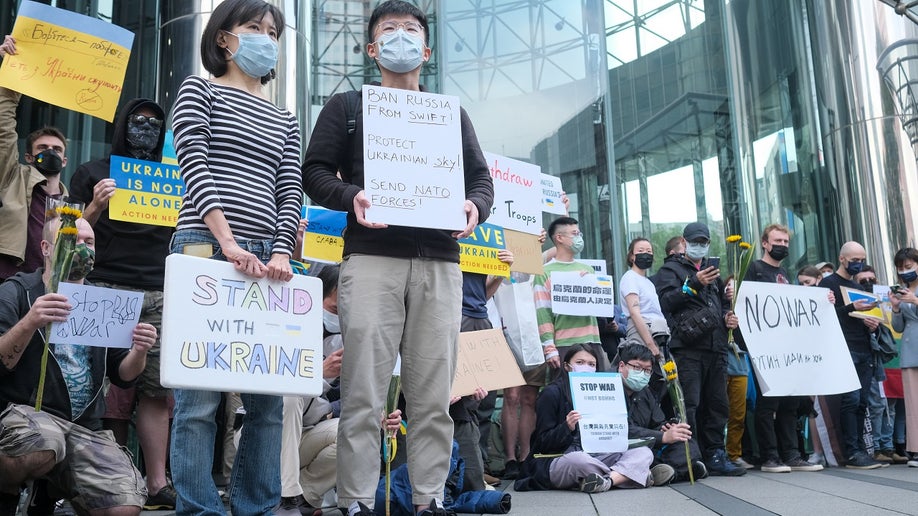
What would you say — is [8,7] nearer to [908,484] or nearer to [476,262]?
[476,262]

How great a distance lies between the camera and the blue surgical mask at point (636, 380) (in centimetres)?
609

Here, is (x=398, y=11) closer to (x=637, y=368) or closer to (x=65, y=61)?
(x=65, y=61)

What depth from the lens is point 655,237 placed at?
11.6 meters

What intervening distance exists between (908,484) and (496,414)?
121 inches

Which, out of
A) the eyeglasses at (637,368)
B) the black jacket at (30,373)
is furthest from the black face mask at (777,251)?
the black jacket at (30,373)

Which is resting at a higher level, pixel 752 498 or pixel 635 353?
pixel 635 353

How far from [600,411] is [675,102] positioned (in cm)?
747

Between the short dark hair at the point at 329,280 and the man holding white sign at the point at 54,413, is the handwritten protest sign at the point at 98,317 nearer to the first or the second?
the man holding white sign at the point at 54,413

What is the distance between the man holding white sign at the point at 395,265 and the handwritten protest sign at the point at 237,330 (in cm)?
19

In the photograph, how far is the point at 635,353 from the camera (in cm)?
616

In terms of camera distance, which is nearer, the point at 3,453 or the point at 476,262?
the point at 3,453

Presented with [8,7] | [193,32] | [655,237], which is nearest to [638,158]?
[655,237]

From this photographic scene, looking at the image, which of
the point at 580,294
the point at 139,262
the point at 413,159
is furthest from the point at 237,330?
the point at 580,294

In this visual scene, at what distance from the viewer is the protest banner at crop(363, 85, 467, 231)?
3.32 metres
